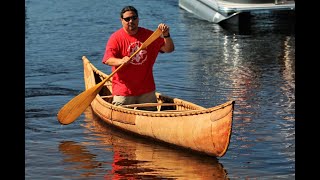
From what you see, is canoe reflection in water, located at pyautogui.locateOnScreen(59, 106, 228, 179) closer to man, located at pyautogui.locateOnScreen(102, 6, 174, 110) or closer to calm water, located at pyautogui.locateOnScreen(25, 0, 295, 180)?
calm water, located at pyautogui.locateOnScreen(25, 0, 295, 180)

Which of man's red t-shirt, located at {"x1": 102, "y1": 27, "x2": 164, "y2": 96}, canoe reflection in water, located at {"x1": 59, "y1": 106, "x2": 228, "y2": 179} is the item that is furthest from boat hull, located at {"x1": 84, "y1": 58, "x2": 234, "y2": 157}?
man's red t-shirt, located at {"x1": 102, "y1": 27, "x2": 164, "y2": 96}

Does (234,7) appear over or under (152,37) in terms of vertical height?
under

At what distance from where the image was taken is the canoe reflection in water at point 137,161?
38.4ft

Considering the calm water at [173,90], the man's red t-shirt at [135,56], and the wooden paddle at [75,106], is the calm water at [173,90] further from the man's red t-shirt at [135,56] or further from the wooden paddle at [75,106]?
the man's red t-shirt at [135,56]

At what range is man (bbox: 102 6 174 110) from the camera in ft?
43.5

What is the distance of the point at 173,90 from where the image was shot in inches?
718

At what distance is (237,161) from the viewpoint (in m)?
12.4

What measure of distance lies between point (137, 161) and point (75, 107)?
7.32 ft

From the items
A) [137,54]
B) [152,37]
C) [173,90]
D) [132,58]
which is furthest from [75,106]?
[173,90]

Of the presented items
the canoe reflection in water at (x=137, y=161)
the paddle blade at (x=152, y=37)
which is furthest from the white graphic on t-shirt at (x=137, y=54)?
the canoe reflection in water at (x=137, y=161)

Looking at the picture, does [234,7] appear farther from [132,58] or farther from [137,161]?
[137,161]

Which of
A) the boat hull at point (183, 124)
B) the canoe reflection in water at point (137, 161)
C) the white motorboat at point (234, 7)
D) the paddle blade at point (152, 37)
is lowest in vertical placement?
the canoe reflection in water at point (137, 161)

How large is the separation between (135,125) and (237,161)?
192 cm
